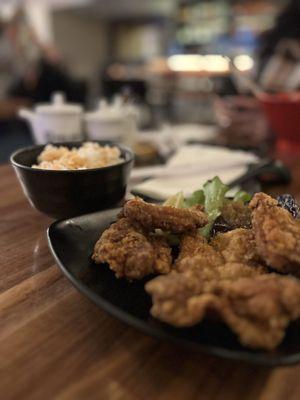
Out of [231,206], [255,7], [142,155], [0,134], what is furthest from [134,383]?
[255,7]

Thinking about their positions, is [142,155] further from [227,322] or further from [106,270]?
[227,322]

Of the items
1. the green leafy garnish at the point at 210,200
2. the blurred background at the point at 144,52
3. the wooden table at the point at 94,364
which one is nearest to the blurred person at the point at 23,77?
the blurred background at the point at 144,52

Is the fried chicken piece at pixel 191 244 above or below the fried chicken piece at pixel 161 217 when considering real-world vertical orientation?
below

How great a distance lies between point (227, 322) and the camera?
45 cm

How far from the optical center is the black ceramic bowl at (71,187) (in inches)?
31.0

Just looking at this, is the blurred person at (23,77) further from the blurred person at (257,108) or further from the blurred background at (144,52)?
the blurred person at (257,108)

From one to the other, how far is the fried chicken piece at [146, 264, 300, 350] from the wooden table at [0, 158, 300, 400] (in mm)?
58

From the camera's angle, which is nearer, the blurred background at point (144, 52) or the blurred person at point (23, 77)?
the blurred background at point (144, 52)

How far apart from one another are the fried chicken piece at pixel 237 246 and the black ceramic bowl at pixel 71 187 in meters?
0.30

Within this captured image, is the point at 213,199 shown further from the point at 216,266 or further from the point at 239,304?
the point at 239,304

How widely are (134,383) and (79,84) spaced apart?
6022 mm

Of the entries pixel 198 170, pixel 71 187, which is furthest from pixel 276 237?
pixel 198 170

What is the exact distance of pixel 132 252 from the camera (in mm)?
586

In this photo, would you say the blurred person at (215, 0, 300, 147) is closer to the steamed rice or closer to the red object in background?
the red object in background
